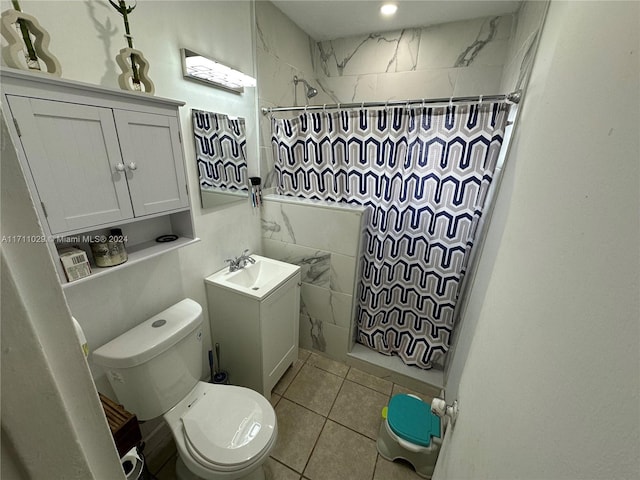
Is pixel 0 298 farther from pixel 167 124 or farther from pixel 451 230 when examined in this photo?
pixel 451 230

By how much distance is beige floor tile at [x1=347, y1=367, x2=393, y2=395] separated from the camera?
1849 millimetres

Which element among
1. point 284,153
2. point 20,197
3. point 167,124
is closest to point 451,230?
point 284,153

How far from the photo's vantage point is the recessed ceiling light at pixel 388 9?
1.61 m

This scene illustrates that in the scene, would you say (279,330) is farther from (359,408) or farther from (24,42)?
(24,42)

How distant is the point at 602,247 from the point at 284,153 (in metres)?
1.76

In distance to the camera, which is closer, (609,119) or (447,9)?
(609,119)

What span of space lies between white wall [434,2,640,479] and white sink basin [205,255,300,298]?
1134 mm

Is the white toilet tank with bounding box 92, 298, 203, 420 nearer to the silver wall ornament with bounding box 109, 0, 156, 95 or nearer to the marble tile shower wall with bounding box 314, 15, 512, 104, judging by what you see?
the silver wall ornament with bounding box 109, 0, 156, 95

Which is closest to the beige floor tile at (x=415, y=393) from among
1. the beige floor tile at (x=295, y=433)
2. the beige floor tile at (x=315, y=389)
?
the beige floor tile at (x=315, y=389)

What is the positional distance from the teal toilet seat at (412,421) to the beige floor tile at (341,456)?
241 mm

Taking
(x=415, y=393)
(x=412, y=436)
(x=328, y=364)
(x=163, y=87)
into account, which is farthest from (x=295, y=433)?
(x=163, y=87)

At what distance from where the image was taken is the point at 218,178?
1558 mm

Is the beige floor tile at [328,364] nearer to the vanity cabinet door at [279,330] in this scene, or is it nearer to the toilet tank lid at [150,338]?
the vanity cabinet door at [279,330]

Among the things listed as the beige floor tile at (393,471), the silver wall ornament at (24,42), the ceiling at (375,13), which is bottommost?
the beige floor tile at (393,471)
